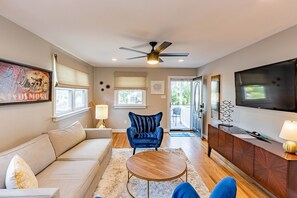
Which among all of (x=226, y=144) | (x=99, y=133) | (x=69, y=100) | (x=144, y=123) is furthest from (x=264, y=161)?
(x=69, y=100)

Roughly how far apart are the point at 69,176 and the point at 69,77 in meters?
2.60

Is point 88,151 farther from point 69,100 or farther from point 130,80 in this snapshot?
point 130,80

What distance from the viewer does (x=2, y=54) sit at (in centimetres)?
216

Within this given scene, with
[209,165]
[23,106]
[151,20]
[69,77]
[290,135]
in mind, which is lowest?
[209,165]

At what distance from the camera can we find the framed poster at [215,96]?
14.9 ft

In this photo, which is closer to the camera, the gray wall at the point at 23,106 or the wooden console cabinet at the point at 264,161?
the wooden console cabinet at the point at 264,161

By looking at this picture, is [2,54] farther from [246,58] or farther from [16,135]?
[246,58]

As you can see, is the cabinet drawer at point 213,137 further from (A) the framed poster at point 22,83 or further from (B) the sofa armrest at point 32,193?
(A) the framed poster at point 22,83

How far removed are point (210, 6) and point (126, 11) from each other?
34.9 inches

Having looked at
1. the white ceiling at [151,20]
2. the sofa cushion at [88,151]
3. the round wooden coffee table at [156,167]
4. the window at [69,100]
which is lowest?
the round wooden coffee table at [156,167]

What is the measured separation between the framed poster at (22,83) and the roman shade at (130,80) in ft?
9.85

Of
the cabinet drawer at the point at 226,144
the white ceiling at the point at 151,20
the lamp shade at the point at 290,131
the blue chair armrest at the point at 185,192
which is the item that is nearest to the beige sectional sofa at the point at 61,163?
the blue chair armrest at the point at 185,192

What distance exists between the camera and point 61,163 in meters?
2.41


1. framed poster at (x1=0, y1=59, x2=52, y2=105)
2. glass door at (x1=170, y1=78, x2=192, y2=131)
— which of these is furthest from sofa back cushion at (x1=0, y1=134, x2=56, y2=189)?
glass door at (x1=170, y1=78, x2=192, y2=131)
